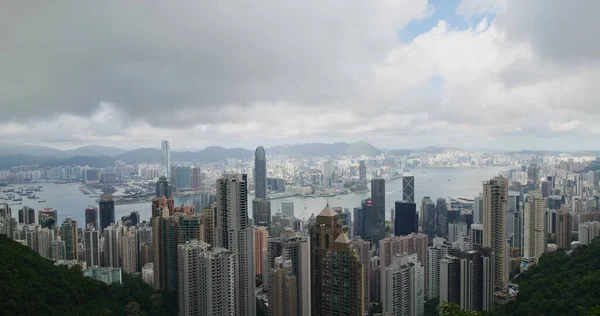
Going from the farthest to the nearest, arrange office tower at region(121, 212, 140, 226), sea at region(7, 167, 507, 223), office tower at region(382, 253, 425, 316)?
1. office tower at region(121, 212, 140, 226)
2. sea at region(7, 167, 507, 223)
3. office tower at region(382, 253, 425, 316)

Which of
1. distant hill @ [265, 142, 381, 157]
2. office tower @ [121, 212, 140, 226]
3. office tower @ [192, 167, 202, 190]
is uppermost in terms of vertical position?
distant hill @ [265, 142, 381, 157]

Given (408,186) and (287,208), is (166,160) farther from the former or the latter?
(408,186)

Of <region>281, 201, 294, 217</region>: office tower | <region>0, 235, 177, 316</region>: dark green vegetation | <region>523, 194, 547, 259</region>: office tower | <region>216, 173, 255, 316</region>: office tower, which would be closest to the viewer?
<region>0, 235, 177, 316</region>: dark green vegetation

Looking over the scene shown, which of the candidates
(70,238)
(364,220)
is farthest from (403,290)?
(70,238)

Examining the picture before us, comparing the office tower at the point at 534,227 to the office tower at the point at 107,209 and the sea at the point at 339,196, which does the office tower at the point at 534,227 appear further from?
the office tower at the point at 107,209

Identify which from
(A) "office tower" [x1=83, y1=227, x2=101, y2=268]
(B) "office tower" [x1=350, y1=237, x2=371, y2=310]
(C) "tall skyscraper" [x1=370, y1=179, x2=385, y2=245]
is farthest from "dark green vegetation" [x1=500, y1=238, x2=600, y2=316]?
(A) "office tower" [x1=83, y1=227, x2=101, y2=268]

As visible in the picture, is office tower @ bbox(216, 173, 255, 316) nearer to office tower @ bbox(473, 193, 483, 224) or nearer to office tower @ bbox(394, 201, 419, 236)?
office tower @ bbox(473, 193, 483, 224)

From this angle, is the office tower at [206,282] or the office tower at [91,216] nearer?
the office tower at [206,282]

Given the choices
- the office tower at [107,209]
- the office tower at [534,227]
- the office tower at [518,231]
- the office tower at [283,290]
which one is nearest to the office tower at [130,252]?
the office tower at [107,209]
